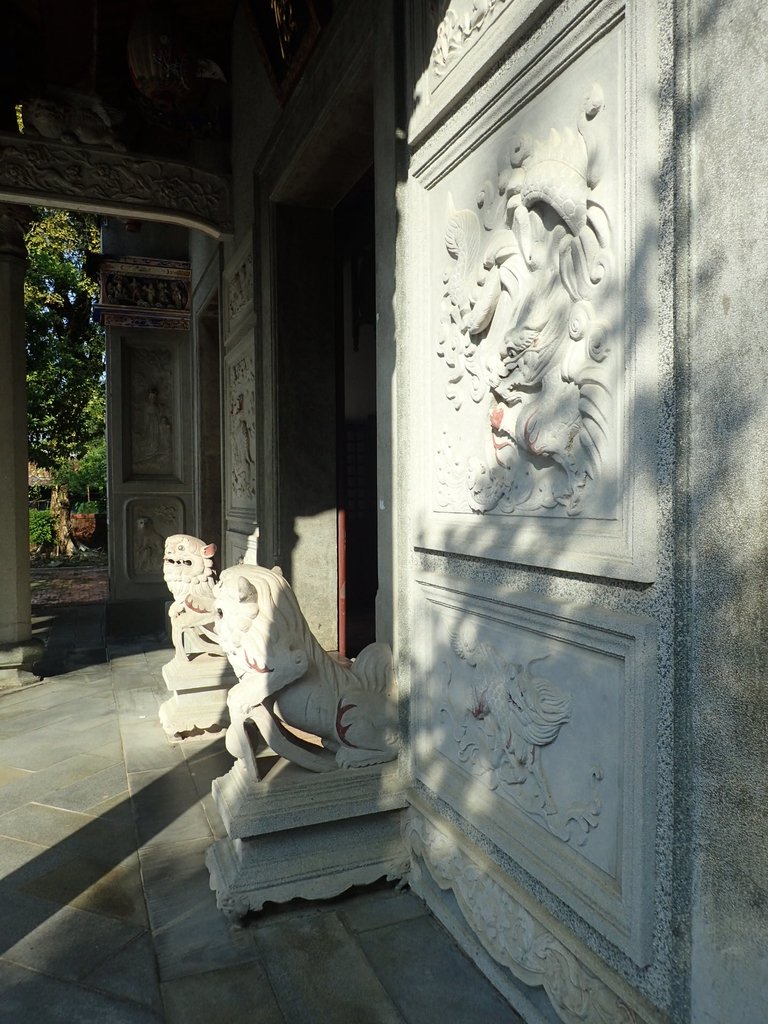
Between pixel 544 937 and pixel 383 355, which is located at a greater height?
pixel 383 355

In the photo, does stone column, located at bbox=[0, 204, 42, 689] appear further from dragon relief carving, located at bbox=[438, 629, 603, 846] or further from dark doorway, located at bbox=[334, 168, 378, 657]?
dragon relief carving, located at bbox=[438, 629, 603, 846]

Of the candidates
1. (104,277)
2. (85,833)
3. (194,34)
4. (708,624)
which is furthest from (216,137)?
(708,624)

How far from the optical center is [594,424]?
5.43ft

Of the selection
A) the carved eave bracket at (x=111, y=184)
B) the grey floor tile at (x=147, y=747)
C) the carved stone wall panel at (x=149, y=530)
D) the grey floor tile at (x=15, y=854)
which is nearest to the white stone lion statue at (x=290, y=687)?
the grey floor tile at (x=15, y=854)

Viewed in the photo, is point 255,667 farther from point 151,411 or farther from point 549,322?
point 151,411

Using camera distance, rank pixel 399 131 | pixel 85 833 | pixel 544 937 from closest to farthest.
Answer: pixel 544 937
pixel 399 131
pixel 85 833

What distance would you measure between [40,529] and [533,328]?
17.3m

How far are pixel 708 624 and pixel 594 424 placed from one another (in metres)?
0.52

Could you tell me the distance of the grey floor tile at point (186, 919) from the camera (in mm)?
2174

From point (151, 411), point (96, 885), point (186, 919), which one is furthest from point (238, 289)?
point (186, 919)

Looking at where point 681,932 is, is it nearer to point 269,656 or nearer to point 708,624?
point 708,624

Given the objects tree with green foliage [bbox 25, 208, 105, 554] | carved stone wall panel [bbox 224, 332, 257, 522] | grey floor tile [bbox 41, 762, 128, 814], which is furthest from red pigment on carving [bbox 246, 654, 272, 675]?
tree with green foliage [bbox 25, 208, 105, 554]

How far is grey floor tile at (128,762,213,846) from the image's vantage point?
305 cm

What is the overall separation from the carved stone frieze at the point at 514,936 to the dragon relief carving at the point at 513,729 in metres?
0.27
